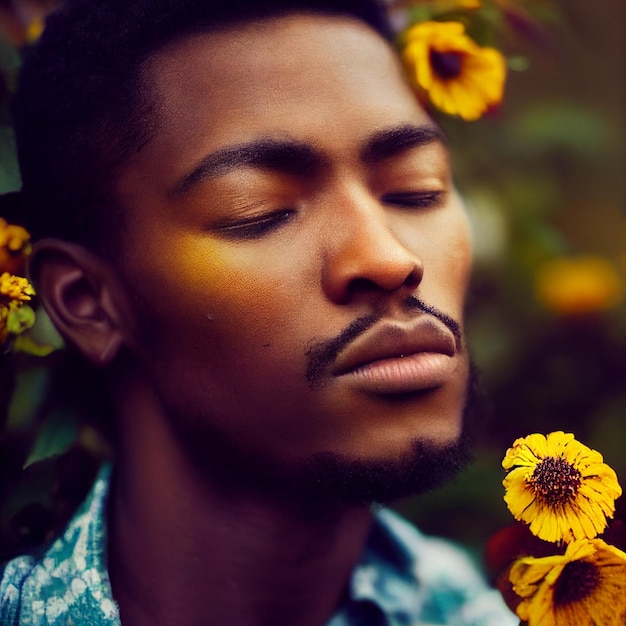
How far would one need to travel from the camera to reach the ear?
4.80 ft

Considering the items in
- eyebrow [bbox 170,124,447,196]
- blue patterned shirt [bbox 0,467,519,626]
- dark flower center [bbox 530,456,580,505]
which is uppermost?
eyebrow [bbox 170,124,447,196]

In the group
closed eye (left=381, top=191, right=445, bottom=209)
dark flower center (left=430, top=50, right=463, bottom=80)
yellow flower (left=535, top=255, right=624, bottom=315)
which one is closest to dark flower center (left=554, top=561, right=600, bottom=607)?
closed eye (left=381, top=191, right=445, bottom=209)

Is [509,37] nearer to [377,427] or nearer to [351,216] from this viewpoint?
[351,216]

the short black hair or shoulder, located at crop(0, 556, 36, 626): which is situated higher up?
the short black hair

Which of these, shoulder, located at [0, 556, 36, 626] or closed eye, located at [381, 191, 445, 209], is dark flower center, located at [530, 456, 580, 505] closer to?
closed eye, located at [381, 191, 445, 209]

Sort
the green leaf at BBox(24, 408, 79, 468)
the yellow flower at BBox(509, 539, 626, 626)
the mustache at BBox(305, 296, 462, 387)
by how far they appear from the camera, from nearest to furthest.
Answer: the yellow flower at BBox(509, 539, 626, 626) → the mustache at BBox(305, 296, 462, 387) → the green leaf at BBox(24, 408, 79, 468)

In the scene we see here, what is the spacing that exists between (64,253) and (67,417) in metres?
0.30

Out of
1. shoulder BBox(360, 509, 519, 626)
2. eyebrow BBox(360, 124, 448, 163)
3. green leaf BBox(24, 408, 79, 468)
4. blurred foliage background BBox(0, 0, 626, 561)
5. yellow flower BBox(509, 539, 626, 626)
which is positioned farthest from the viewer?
blurred foliage background BBox(0, 0, 626, 561)

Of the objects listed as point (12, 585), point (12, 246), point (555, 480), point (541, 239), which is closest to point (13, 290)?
point (12, 246)

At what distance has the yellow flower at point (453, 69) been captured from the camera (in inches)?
59.1

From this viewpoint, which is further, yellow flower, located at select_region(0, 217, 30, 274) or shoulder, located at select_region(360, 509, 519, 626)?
shoulder, located at select_region(360, 509, 519, 626)

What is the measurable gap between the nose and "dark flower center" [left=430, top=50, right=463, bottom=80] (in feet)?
1.24

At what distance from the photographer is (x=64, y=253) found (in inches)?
58.0

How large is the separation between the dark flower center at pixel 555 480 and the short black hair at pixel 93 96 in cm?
79
